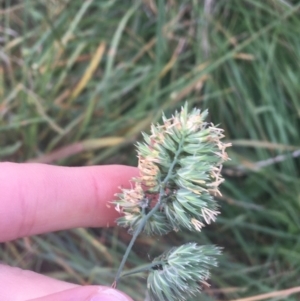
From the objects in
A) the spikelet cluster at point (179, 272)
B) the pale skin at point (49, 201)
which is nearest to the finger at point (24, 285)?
the pale skin at point (49, 201)

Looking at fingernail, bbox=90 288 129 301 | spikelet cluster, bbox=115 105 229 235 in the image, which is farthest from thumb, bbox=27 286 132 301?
spikelet cluster, bbox=115 105 229 235

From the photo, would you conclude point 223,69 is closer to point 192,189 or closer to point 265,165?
point 265,165

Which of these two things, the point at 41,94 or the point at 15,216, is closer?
the point at 15,216

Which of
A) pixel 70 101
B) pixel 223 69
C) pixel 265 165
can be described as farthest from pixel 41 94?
pixel 265 165

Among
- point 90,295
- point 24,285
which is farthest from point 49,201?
point 90,295

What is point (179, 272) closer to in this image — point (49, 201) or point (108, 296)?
point (108, 296)

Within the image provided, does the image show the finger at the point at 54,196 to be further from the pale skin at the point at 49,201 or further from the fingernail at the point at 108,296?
the fingernail at the point at 108,296

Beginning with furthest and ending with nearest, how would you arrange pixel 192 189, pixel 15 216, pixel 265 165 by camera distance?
pixel 265 165, pixel 15 216, pixel 192 189
